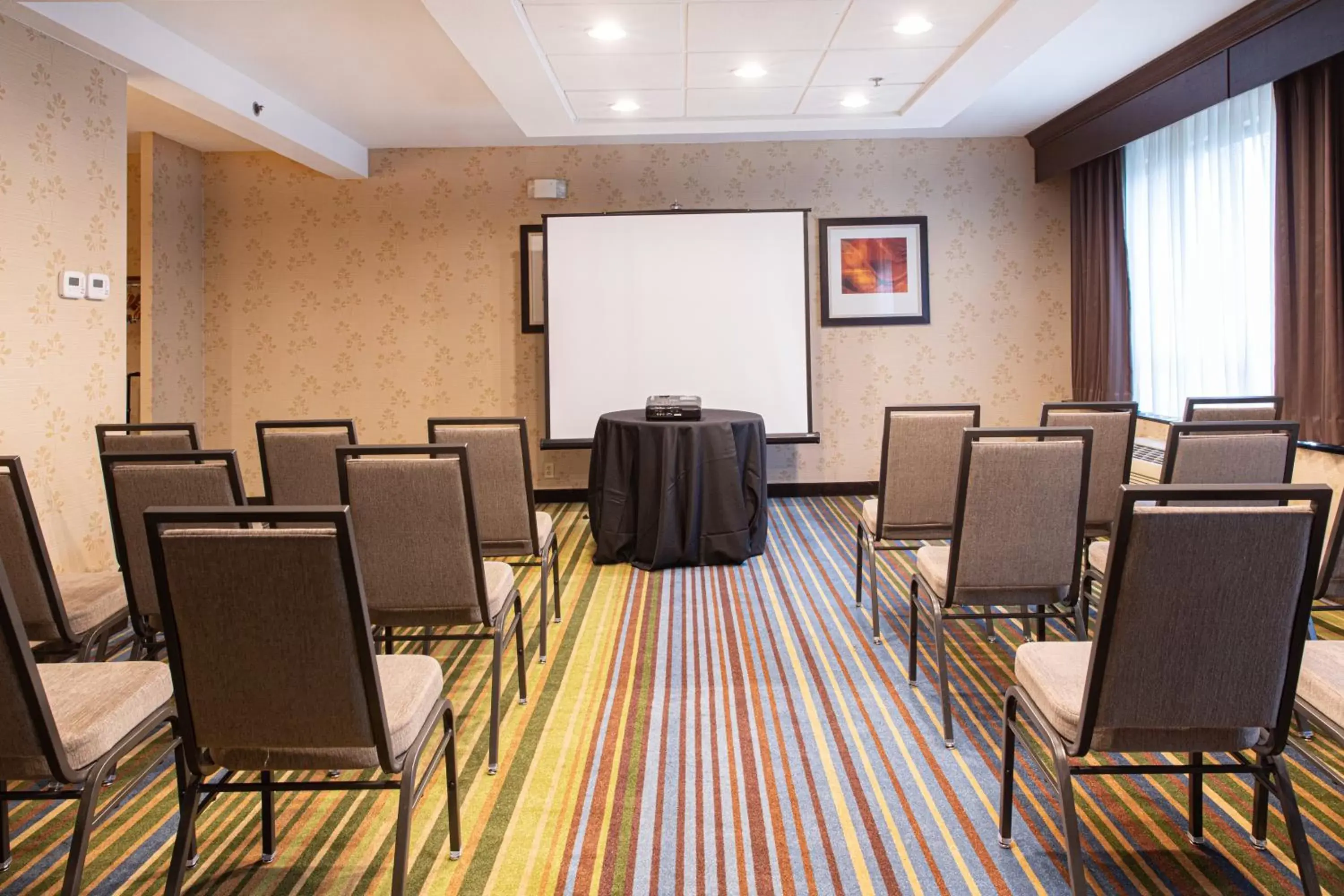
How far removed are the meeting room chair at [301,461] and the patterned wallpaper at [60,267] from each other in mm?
1251

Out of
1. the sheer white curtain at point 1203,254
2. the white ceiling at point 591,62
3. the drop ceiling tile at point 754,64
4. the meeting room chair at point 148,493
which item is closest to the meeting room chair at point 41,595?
the meeting room chair at point 148,493

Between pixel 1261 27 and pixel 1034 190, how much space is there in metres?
2.53

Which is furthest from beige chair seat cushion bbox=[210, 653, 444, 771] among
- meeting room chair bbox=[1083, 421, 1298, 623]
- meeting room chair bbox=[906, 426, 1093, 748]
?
meeting room chair bbox=[1083, 421, 1298, 623]

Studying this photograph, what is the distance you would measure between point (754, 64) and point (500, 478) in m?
2.61

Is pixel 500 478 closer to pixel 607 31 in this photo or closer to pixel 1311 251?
pixel 607 31

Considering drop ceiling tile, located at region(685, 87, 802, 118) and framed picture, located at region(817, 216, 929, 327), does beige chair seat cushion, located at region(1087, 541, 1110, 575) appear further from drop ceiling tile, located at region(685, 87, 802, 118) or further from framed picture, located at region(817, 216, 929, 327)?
framed picture, located at region(817, 216, 929, 327)

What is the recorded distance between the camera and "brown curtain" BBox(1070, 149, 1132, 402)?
557 cm

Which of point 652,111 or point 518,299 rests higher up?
point 652,111

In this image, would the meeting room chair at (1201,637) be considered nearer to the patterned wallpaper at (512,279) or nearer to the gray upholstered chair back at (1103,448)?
the gray upholstered chair back at (1103,448)

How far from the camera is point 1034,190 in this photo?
6312 mm

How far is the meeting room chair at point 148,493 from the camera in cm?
231

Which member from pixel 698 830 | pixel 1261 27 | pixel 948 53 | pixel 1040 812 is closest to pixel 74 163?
pixel 698 830

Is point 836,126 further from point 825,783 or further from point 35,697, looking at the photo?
point 35,697

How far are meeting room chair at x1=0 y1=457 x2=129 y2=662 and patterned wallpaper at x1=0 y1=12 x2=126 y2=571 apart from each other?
1.18 meters
